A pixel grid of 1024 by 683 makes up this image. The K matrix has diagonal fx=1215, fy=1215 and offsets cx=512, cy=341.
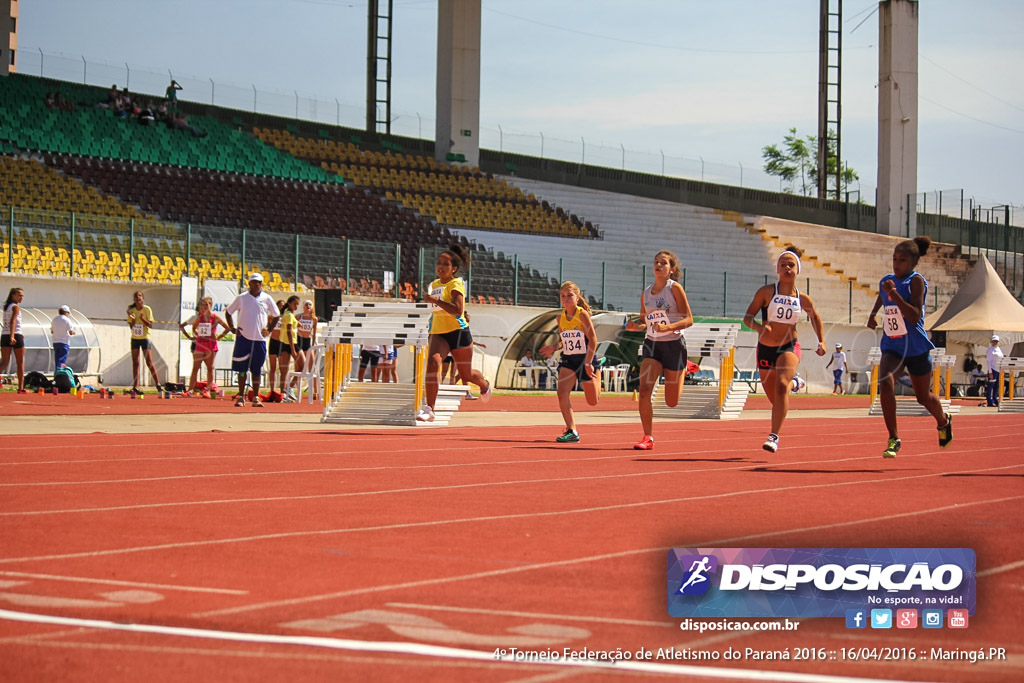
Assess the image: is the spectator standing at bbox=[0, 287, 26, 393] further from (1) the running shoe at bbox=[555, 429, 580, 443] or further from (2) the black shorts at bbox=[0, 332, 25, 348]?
(1) the running shoe at bbox=[555, 429, 580, 443]

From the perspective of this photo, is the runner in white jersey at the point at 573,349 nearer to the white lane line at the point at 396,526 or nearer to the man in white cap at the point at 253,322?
the white lane line at the point at 396,526

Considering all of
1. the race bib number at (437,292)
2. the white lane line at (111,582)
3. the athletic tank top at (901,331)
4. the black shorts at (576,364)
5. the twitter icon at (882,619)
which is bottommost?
the white lane line at (111,582)

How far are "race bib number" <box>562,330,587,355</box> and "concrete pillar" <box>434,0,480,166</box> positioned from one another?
3935cm

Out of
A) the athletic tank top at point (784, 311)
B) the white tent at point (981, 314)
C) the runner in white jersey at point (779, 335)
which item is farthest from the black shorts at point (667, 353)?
the white tent at point (981, 314)

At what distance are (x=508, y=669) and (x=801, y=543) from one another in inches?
96.9

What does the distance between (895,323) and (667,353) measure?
7.32 ft

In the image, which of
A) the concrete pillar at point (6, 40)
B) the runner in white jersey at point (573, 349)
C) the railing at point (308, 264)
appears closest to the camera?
the runner in white jersey at point (573, 349)

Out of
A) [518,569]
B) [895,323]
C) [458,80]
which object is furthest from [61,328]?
[458,80]

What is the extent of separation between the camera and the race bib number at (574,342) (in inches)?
505

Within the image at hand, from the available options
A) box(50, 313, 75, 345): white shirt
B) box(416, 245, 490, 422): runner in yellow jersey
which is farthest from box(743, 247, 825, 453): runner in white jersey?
box(50, 313, 75, 345): white shirt

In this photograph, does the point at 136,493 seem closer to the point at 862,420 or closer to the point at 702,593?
the point at 702,593

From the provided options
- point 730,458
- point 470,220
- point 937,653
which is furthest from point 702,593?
point 470,220

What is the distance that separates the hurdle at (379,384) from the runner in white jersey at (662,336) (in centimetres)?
416

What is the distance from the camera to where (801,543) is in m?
5.41
